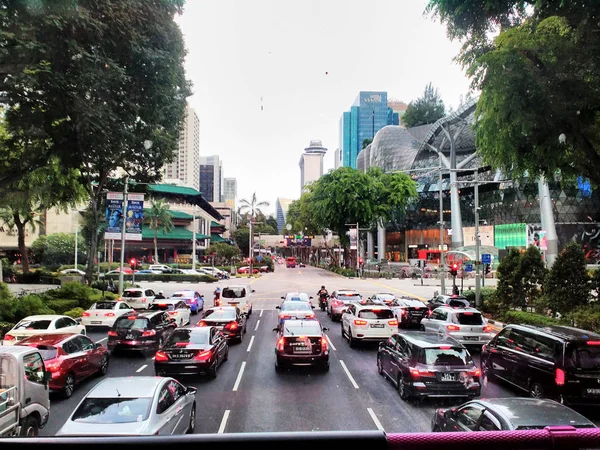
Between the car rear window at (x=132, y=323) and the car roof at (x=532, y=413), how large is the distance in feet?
43.0

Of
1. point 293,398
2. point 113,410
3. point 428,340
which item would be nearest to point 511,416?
point 428,340

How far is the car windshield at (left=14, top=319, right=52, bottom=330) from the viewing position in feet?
52.6

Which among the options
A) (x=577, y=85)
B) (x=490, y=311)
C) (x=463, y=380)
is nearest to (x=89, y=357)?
(x=463, y=380)

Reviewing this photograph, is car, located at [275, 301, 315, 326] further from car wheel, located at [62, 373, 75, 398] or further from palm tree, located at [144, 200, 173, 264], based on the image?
palm tree, located at [144, 200, 173, 264]

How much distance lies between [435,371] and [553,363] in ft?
8.31

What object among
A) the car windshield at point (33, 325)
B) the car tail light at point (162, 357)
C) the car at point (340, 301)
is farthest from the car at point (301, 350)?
the car at point (340, 301)

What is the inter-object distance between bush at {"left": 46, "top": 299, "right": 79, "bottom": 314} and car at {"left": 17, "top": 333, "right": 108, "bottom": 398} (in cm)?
1507

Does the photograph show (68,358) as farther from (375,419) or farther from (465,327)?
(465,327)

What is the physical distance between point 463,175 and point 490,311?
244ft

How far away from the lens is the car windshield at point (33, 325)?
16.0 m

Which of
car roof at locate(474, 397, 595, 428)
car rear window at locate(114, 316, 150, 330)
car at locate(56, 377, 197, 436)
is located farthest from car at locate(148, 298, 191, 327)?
car roof at locate(474, 397, 595, 428)

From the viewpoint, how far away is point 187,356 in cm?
1264

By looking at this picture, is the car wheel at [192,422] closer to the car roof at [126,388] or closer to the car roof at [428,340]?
the car roof at [126,388]

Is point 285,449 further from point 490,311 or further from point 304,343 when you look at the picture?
point 490,311
